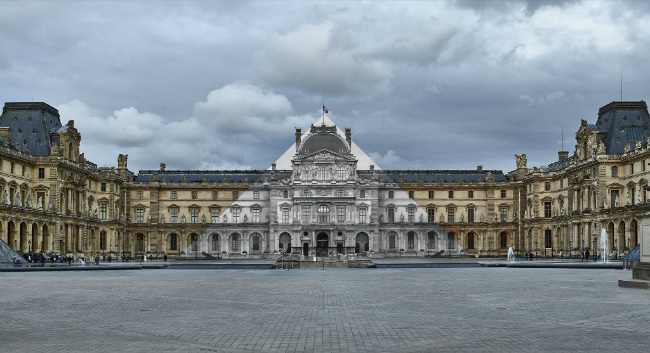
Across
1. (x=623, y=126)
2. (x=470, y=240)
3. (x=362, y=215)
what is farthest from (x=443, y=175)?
(x=623, y=126)

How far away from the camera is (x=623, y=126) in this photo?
250ft

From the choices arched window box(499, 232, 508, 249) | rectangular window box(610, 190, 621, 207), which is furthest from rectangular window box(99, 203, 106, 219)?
rectangular window box(610, 190, 621, 207)

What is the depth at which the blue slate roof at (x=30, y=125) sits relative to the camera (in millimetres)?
74062

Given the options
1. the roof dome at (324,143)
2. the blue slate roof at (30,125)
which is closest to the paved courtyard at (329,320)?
the blue slate roof at (30,125)

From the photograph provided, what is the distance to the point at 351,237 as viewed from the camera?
100 meters

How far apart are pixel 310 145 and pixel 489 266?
51.0 metres

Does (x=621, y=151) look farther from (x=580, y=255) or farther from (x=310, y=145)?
(x=310, y=145)

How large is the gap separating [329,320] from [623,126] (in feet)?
225

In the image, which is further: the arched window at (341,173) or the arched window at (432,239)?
the arched window at (432,239)

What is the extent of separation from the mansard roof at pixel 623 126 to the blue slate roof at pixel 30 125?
209 feet

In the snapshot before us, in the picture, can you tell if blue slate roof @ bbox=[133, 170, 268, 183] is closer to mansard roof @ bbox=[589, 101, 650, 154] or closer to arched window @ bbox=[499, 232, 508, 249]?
arched window @ bbox=[499, 232, 508, 249]

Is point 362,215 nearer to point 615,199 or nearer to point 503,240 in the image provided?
point 503,240

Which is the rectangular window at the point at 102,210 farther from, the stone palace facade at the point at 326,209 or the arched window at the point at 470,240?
the arched window at the point at 470,240

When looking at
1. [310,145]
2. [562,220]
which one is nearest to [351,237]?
[310,145]
